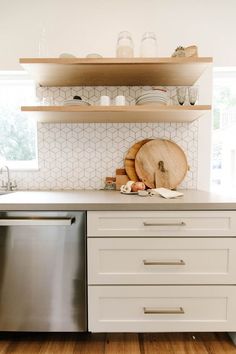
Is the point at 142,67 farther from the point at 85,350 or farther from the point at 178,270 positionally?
the point at 85,350

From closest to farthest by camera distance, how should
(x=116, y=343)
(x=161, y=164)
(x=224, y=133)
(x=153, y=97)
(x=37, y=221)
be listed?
(x=37, y=221) → (x=116, y=343) → (x=153, y=97) → (x=161, y=164) → (x=224, y=133)

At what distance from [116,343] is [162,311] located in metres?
0.36

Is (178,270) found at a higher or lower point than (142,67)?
lower

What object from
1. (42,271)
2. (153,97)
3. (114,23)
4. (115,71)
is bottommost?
(42,271)

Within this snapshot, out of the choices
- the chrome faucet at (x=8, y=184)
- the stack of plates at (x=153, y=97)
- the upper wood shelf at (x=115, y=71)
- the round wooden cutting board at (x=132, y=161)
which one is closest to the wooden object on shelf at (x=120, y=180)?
the round wooden cutting board at (x=132, y=161)

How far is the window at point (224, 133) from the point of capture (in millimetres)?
1983

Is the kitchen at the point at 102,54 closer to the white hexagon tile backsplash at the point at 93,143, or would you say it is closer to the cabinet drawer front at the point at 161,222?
the white hexagon tile backsplash at the point at 93,143

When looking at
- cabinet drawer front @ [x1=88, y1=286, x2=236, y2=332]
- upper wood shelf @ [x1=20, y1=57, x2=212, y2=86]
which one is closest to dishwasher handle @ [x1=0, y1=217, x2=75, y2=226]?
cabinet drawer front @ [x1=88, y1=286, x2=236, y2=332]

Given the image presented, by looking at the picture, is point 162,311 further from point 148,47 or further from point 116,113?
point 148,47

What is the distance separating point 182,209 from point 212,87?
118 cm

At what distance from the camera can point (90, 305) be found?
1268 millimetres

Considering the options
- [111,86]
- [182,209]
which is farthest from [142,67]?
[182,209]

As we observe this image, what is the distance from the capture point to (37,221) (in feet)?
3.99

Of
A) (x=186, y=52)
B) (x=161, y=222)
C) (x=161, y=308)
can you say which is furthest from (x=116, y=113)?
(x=161, y=308)
